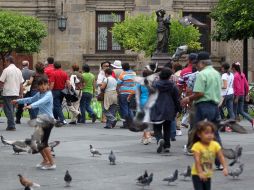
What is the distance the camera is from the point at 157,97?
1550 centimetres

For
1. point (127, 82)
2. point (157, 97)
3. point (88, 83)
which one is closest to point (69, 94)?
point (88, 83)

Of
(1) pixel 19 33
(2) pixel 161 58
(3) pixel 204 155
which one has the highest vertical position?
(1) pixel 19 33

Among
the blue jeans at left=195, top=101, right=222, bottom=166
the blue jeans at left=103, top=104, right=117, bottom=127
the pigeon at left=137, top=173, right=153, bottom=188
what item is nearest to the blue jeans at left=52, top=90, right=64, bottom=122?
the blue jeans at left=103, top=104, right=117, bottom=127

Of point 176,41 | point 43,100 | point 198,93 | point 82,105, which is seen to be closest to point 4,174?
point 43,100

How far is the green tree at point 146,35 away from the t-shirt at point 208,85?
23985 millimetres

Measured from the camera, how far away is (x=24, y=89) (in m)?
22.8

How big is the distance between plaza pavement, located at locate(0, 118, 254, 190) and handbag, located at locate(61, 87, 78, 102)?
8.83ft

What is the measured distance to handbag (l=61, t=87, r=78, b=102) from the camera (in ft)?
77.4

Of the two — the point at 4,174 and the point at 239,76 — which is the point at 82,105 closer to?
the point at 239,76

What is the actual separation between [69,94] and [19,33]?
16257 mm

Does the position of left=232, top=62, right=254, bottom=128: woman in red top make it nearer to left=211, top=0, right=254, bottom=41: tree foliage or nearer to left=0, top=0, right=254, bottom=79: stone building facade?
left=211, top=0, right=254, bottom=41: tree foliage

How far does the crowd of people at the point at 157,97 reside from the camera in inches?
526

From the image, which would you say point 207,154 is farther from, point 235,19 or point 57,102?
point 235,19

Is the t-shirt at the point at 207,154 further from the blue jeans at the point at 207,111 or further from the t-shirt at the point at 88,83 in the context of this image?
the t-shirt at the point at 88,83
